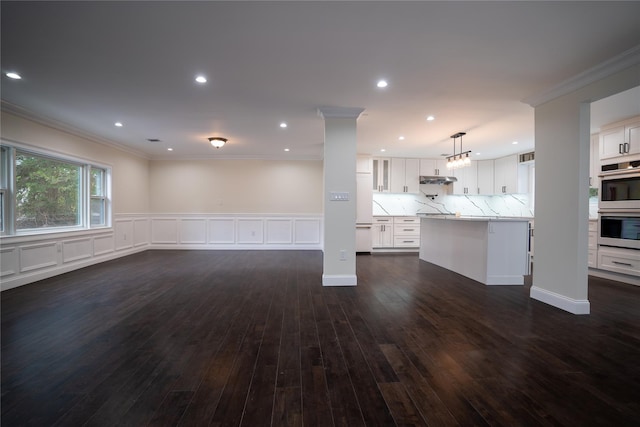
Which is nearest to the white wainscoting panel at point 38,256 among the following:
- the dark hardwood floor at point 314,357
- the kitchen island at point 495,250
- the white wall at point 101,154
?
the dark hardwood floor at point 314,357

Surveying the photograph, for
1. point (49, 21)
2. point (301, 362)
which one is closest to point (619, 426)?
point (301, 362)

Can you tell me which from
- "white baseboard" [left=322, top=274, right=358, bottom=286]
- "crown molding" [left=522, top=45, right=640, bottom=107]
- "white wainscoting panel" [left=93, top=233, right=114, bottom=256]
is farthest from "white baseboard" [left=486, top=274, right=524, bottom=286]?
"white wainscoting panel" [left=93, top=233, right=114, bottom=256]

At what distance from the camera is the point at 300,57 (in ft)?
8.40

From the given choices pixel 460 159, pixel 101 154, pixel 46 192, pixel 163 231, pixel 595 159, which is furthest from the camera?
pixel 163 231

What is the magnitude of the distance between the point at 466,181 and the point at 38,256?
9.23m

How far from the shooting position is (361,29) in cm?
215

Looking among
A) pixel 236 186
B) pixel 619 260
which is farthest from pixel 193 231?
pixel 619 260

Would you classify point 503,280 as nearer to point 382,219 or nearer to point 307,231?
point 382,219

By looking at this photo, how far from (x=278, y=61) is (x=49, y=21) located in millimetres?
1773

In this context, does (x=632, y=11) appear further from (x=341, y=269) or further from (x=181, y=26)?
(x=341, y=269)

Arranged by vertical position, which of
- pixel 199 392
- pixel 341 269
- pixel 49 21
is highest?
pixel 49 21

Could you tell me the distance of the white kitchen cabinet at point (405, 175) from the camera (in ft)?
24.3

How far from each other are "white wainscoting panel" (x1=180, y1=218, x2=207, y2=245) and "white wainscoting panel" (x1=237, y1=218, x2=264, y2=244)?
39.3 inches

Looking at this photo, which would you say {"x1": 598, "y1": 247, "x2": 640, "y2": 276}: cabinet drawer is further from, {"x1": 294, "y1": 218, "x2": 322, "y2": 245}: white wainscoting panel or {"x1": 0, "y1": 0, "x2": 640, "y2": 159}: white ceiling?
{"x1": 294, "y1": 218, "x2": 322, "y2": 245}: white wainscoting panel
